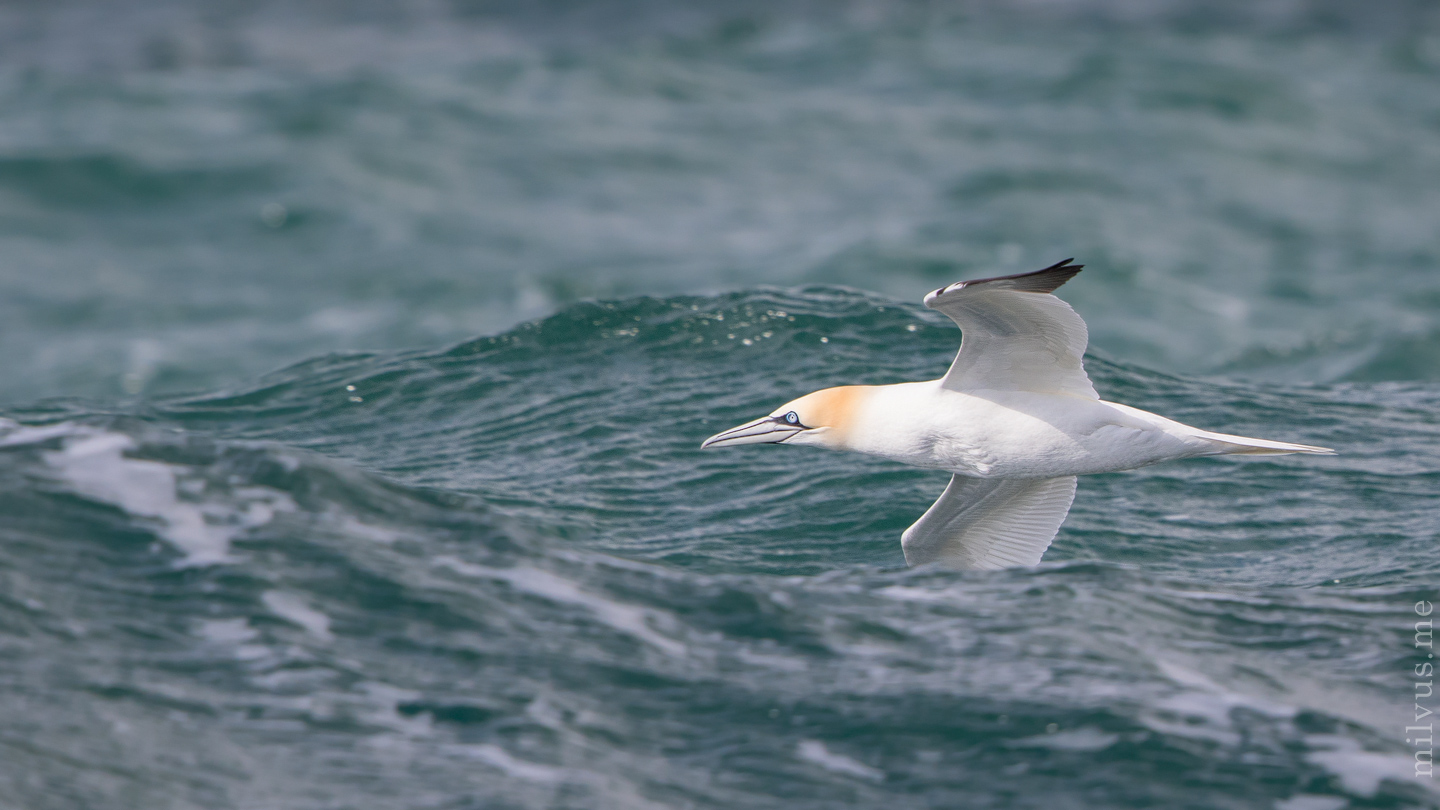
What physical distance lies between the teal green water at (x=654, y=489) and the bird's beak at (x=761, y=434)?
831 millimetres

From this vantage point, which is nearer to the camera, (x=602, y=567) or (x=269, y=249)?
(x=602, y=567)

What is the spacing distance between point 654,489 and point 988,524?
2.76 meters

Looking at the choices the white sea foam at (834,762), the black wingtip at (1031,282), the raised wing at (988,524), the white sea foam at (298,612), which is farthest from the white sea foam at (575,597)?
the raised wing at (988,524)

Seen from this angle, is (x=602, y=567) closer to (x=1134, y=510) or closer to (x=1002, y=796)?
(x=1002, y=796)

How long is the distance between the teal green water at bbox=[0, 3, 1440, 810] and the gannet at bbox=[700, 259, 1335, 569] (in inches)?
27.8

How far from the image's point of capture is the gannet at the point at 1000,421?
30.1 feet

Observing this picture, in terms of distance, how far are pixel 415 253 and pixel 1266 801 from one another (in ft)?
85.5

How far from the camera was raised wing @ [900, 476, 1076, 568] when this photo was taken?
10.3 metres

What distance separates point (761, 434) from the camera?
10.3 metres

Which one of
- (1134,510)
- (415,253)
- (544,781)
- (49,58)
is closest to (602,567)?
(544,781)

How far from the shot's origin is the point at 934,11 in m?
44.8

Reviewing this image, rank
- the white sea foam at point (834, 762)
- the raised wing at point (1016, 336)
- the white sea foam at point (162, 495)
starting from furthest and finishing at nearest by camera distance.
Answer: the white sea foam at point (162, 495), the raised wing at point (1016, 336), the white sea foam at point (834, 762)

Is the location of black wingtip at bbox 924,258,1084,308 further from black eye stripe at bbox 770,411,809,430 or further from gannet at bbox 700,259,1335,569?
black eye stripe at bbox 770,411,809,430

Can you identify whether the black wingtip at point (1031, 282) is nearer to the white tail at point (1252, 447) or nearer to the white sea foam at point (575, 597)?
the white tail at point (1252, 447)
